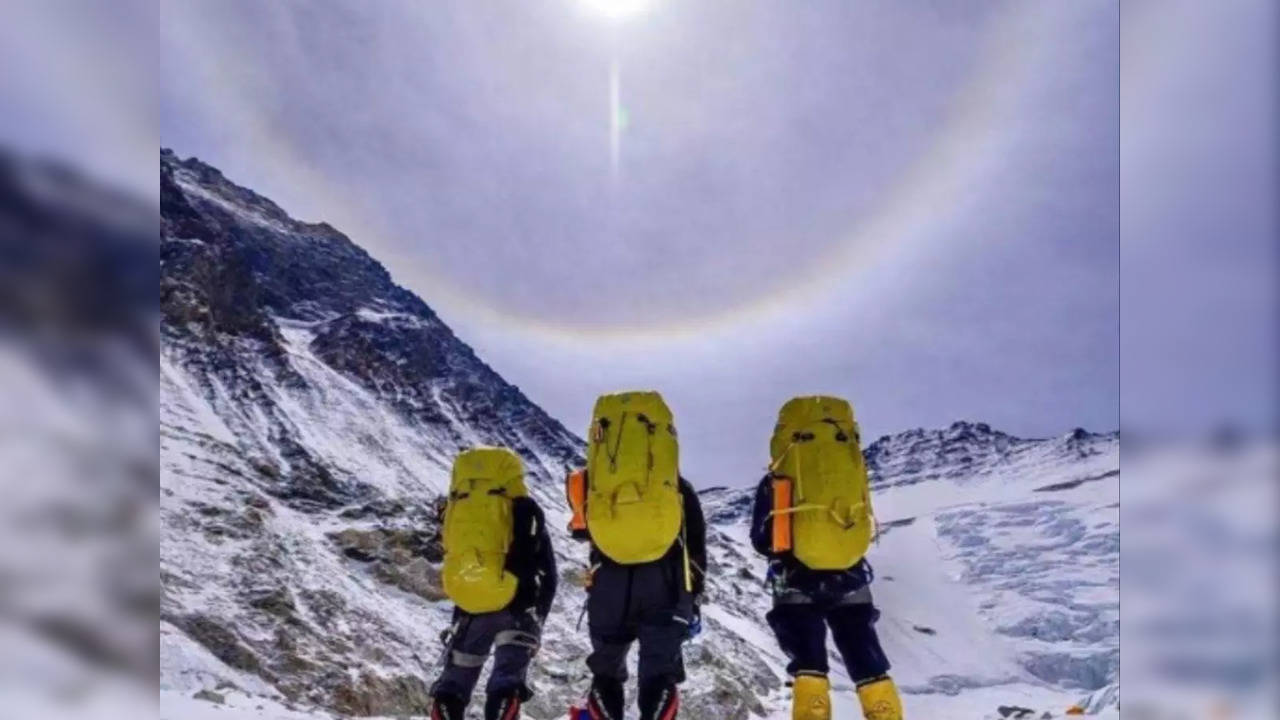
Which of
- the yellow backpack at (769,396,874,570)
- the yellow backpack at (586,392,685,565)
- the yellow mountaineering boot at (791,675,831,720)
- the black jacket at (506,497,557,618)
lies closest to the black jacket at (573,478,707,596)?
the yellow backpack at (586,392,685,565)

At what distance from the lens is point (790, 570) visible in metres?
7.09

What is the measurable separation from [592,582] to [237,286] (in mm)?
151952

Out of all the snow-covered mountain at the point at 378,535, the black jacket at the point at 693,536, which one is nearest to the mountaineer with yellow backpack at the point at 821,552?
the black jacket at the point at 693,536

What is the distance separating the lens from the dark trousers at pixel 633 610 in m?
7.08

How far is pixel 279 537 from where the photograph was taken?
234 ft

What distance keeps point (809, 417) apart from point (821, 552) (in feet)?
3.66

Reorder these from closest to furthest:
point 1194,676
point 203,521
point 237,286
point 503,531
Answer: point 1194,676 < point 503,531 < point 203,521 < point 237,286

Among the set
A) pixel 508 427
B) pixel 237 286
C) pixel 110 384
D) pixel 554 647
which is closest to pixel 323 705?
pixel 554 647

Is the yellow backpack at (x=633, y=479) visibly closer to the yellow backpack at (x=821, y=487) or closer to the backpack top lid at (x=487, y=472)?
the yellow backpack at (x=821, y=487)

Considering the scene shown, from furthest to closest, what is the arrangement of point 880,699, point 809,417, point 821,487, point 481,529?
point 481,529
point 809,417
point 821,487
point 880,699

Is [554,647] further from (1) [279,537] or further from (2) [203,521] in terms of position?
(2) [203,521]

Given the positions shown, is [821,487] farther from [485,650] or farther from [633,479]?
[485,650]

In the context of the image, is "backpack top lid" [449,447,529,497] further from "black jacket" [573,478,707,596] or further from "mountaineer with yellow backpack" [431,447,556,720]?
"black jacket" [573,478,707,596]

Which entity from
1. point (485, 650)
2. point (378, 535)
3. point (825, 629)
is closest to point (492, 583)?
point (485, 650)
